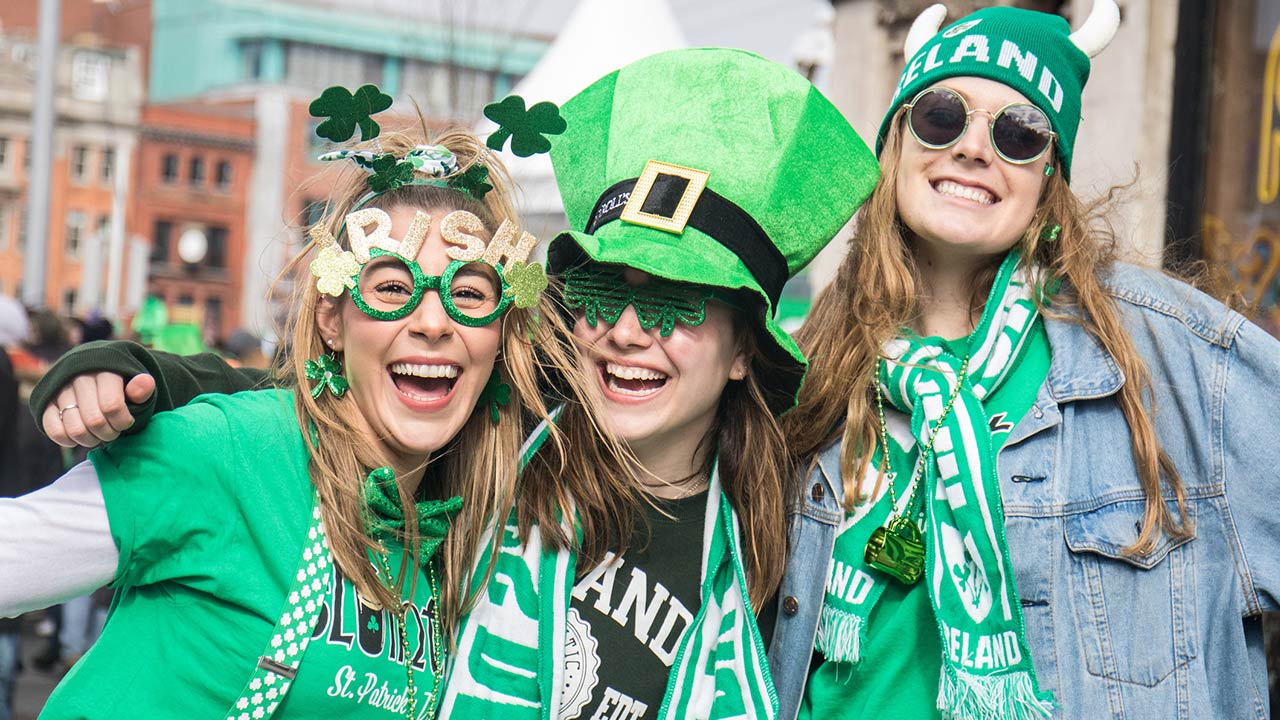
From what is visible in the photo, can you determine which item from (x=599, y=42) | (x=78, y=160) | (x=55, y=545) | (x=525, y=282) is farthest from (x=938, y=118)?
(x=78, y=160)

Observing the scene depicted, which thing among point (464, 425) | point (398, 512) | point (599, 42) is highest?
point (599, 42)

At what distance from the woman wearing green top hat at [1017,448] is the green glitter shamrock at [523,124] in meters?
0.80

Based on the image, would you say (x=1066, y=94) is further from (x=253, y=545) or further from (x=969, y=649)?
(x=253, y=545)

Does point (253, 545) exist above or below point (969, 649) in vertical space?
above

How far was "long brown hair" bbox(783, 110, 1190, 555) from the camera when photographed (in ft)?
9.68

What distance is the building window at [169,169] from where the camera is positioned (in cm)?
5906

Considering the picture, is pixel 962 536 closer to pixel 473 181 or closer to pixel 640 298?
pixel 640 298

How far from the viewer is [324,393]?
264 centimetres

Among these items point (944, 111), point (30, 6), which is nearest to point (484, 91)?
point (944, 111)

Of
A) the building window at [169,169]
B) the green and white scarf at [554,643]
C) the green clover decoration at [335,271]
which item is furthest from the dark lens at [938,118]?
the building window at [169,169]

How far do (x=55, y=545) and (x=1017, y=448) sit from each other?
1.87 m

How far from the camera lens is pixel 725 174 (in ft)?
9.71

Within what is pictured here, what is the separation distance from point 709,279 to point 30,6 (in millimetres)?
67504

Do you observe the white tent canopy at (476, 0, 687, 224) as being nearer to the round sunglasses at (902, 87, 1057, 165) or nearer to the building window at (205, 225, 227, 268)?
the round sunglasses at (902, 87, 1057, 165)
